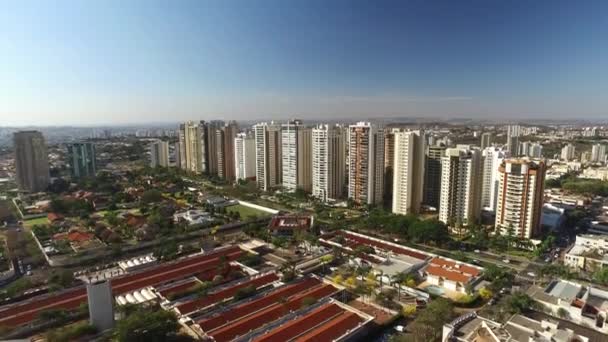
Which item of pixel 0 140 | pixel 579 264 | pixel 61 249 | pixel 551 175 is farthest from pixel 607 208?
pixel 0 140

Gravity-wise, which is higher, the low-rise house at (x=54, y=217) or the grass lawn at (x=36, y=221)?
the low-rise house at (x=54, y=217)

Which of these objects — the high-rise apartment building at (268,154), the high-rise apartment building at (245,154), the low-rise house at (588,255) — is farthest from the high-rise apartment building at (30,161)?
the low-rise house at (588,255)

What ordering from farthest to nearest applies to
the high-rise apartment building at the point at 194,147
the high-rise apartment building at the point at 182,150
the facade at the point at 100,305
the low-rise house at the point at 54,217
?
the high-rise apartment building at the point at 182,150 → the high-rise apartment building at the point at 194,147 → the low-rise house at the point at 54,217 → the facade at the point at 100,305

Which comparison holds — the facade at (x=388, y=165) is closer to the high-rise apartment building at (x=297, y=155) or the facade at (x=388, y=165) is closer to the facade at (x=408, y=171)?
the facade at (x=408, y=171)

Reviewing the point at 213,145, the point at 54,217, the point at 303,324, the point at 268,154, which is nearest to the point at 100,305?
the point at 303,324

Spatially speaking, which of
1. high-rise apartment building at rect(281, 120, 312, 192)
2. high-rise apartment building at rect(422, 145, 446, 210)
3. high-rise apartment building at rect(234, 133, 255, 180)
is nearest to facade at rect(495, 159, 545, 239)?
high-rise apartment building at rect(422, 145, 446, 210)

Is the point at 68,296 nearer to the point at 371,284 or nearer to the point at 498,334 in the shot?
the point at 371,284

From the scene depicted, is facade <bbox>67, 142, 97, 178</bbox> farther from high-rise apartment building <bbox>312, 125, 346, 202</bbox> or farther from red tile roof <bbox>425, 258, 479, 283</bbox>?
red tile roof <bbox>425, 258, 479, 283</bbox>
